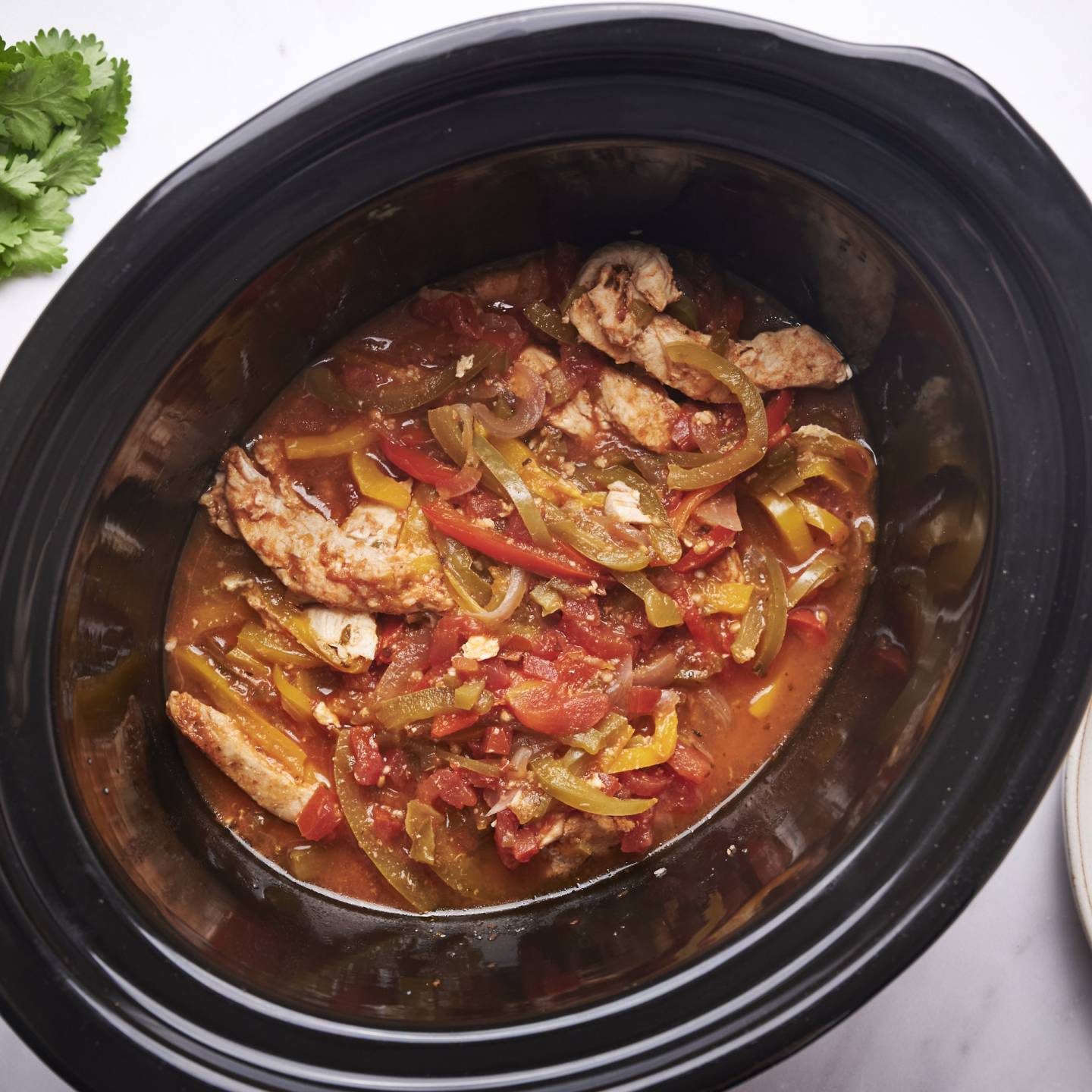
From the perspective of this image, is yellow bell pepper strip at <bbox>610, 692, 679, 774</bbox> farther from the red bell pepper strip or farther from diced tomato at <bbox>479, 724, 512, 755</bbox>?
the red bell pepper strip

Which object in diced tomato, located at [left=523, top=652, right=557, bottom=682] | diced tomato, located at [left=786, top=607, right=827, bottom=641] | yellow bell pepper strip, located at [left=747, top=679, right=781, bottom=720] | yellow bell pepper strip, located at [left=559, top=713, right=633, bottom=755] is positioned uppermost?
diced tomato, located at [left=786, top=607, right=827, bottom=641]

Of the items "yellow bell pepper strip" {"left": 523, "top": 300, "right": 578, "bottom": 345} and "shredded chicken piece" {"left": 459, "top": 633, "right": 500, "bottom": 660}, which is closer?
"shredded chicken piece" {"left": 459, "top": 633, "right": 500, "bottom": 660}

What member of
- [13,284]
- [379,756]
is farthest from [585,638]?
[13,284]

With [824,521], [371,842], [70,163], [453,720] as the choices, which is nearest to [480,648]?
[453,720]

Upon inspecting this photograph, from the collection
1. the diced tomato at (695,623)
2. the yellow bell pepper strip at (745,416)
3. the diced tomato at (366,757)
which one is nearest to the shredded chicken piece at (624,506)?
the yellow bell pepper strip at (745,416)

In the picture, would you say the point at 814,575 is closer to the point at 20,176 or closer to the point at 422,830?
the point at 422,830

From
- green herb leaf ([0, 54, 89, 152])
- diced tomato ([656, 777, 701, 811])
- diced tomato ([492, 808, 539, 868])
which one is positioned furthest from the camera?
diced tomato ([656, 777, 701, 811])

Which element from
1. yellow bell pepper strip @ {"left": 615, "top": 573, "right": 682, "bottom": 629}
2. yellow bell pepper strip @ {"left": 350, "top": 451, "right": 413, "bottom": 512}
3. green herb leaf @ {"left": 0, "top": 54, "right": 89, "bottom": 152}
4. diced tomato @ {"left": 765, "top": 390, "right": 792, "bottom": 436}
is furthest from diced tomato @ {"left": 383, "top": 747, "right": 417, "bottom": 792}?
green herb leaf @ {"left": 0, "top": 54, "right": 89, "bottom": 152}

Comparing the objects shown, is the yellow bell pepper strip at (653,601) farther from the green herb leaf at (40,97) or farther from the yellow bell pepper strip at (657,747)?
the green herb leaf at (40,97)
